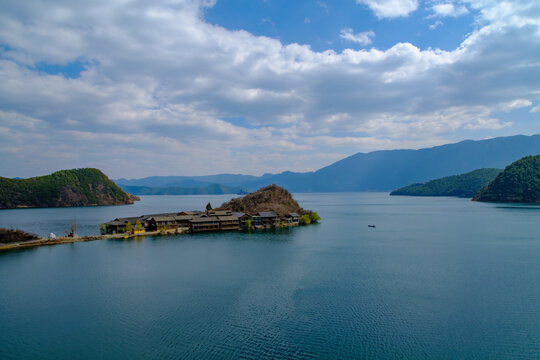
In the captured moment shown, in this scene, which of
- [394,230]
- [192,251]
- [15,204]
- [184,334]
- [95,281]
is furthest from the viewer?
[15,204]

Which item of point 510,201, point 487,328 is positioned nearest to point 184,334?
point 487,328

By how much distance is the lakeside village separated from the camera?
5547 centimetres

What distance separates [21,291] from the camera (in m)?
24.5

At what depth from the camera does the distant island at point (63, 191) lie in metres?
134

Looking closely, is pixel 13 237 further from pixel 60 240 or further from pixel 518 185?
pixel 518 185

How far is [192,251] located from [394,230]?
38.1m

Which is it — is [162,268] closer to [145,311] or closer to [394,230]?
[145,311]

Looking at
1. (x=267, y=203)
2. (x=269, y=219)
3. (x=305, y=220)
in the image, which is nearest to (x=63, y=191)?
(x=267, y=203)

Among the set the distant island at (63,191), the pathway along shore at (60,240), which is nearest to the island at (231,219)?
the pathway along shore at (60,240)

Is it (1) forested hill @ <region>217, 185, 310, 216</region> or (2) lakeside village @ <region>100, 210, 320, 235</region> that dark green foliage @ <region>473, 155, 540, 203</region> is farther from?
(2) lakeside village @ <region>100, 210, 320, 235</region>

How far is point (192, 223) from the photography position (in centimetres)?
5681

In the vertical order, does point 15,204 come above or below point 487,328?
above

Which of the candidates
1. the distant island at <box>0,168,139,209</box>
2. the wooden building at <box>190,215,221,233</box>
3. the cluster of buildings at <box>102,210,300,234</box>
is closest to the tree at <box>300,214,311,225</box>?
the cluster of buildings at <box>102,210,300,234</box>

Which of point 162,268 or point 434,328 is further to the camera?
point 162,268
